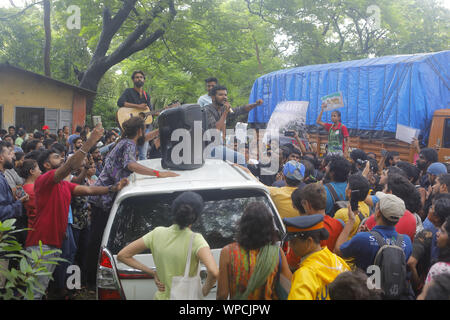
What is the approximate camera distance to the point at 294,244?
248 cm

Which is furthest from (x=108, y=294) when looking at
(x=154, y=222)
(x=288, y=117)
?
(x=288, y=117)

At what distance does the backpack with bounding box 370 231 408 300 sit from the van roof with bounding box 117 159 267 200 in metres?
0.98

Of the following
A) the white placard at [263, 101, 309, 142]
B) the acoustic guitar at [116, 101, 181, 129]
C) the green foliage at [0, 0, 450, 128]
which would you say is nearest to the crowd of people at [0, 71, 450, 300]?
the acoustic guitar at [116, 101, 181, 129]

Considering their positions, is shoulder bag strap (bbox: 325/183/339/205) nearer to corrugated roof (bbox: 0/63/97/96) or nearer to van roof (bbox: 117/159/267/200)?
van roof (bbox: 117/159/267/200)

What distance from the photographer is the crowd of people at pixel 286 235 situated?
7.77 feet

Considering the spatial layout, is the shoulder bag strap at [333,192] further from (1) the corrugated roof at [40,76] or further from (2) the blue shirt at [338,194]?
(1) the corrugated roof at [40,76]

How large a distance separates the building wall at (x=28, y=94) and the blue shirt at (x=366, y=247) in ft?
54.8

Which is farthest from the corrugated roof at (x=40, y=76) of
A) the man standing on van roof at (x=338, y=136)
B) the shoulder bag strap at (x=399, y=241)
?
the shoulder bag strap at (x=399, y=241)

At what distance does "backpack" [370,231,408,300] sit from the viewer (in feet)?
8.63
